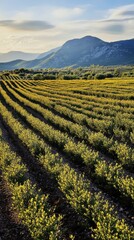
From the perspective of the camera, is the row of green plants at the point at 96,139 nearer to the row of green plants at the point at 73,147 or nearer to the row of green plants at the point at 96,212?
the row of green plants at the point at 73,147

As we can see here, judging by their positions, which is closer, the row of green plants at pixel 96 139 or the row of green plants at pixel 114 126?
the row of green plants at pixel 96 139

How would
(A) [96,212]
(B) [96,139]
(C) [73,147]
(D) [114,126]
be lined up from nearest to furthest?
(A) [96,212] < (C) [73,147] < (B) [96,139] < (D) [114,126]

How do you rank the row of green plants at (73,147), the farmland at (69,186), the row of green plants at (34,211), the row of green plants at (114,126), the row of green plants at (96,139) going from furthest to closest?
the row of green plants at (114,126) < the row of green plants at (96,139) < the row of green plants at (73,147) < the farmland at (69,186) < the row of green plants at (34,211)

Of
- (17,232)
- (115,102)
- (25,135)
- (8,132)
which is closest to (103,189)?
(17,232)

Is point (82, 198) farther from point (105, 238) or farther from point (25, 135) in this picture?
point (25, 135)

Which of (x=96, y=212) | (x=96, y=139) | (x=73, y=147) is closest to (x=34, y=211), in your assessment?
(x=96, y=212)

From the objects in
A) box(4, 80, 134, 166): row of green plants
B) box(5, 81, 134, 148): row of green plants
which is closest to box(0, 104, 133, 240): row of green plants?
box(4, 80, 134, 166): row of green plants

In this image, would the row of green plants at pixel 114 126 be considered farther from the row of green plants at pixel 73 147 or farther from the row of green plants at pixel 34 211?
the row of green plants at pixel 34 211

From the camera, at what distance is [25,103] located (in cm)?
4294

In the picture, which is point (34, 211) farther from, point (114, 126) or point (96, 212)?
point (114, 126)

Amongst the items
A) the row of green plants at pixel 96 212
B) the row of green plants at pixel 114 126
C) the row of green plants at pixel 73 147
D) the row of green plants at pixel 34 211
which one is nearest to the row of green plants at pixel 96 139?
the row of green plants at pixel 114 126

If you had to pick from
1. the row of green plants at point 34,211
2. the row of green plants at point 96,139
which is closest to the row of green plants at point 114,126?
the row of green plants at point 96,139

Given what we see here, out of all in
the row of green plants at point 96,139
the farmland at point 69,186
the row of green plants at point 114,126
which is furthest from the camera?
the row of green plants at point 114,126

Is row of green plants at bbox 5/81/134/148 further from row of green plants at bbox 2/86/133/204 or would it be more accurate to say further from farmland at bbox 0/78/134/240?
row of green plants at bbox 2/86/133/204
